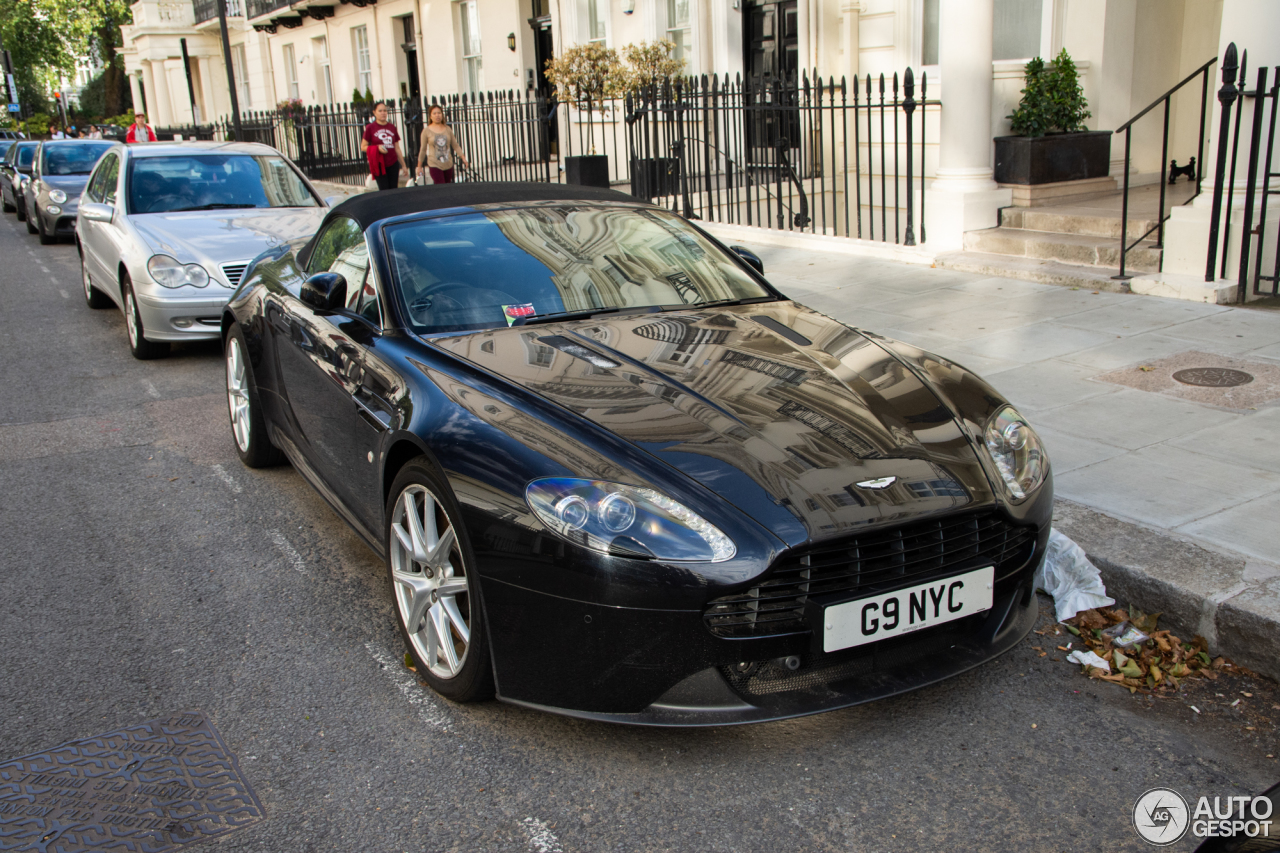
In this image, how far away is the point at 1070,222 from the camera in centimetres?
953

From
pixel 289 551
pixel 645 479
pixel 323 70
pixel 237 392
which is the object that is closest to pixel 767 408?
pixel 645 479

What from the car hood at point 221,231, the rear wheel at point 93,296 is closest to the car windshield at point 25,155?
the rear wheel at point 93,296

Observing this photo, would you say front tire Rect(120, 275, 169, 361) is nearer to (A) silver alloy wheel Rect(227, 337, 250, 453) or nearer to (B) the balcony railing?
(A) silver alloy wheel Rect(227, 337, 250, 453)

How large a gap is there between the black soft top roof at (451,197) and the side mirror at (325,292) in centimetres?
31

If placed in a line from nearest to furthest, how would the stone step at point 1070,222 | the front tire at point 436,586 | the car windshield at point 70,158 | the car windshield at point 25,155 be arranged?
the front tire at point 436,586 < the stone step at point 1070,222 < the car windshield at point 70,158 < the car windshield at point 25,155

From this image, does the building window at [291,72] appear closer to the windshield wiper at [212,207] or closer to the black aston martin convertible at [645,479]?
the windshield wiper at [212,207]

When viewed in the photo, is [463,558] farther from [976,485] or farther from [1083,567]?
[1083,567]

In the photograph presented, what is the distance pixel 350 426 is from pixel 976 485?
2.22 meters

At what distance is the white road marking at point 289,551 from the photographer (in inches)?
174

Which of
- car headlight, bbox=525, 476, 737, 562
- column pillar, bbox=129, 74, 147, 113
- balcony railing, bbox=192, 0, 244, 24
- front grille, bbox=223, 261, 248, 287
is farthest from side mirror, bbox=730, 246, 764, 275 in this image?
column pillar, bbox=129, 74, 147, 113

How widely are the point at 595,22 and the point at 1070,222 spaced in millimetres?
11404

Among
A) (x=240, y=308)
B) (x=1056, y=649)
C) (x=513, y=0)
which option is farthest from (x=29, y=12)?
(x=1056, y=649)

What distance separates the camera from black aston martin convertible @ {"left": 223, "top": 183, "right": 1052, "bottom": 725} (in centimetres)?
273

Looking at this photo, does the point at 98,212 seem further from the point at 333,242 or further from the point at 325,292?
the point at 325,292
